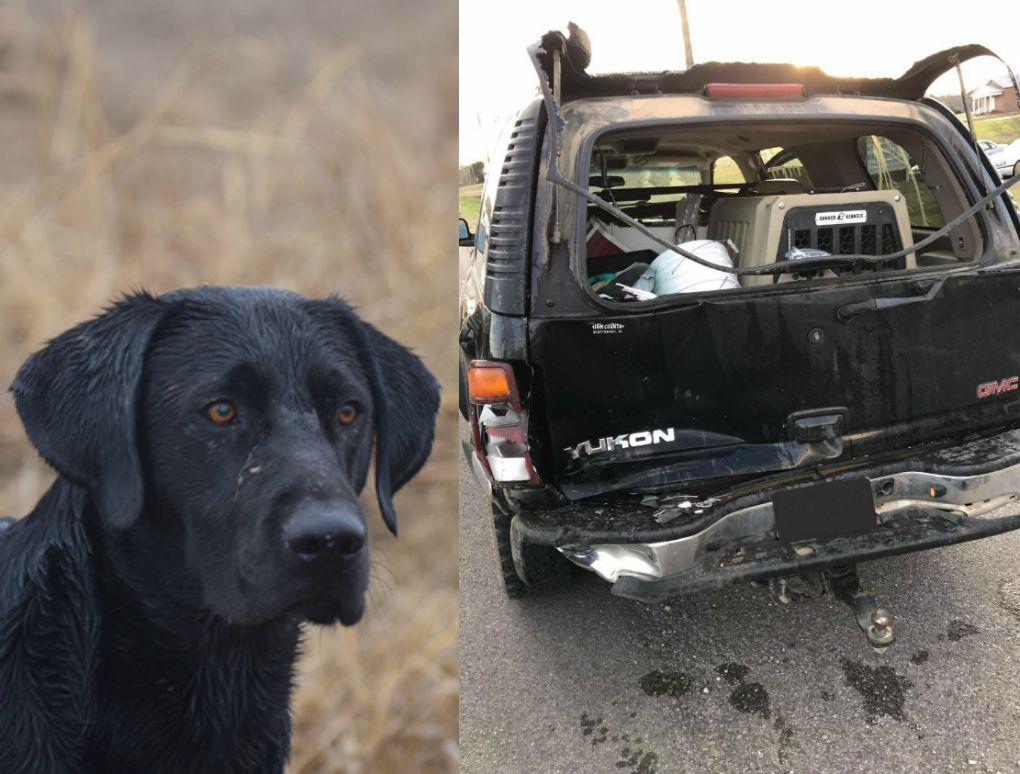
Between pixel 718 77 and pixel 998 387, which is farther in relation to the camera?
pixel 998 387

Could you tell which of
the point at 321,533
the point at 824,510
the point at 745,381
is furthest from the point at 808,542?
the point at 321,533

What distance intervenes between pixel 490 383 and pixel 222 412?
5.11ft

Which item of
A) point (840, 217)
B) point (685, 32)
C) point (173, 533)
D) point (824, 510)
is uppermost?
point (685, 32)

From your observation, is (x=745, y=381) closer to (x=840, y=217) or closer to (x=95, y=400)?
(x=840, y=217)

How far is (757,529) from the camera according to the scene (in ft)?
8.27

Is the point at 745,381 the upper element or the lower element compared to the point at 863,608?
upper

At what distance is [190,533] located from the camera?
1.08 meters

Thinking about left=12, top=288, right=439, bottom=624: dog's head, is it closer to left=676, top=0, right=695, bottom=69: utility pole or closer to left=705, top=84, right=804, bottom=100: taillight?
left=705, top=84, right=804, bottom=100: taillight

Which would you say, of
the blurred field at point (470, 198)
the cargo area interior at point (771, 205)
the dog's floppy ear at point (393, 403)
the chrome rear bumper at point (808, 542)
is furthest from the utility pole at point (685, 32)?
the dog's floppy ear at point (393, 403)

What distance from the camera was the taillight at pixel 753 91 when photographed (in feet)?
8.91

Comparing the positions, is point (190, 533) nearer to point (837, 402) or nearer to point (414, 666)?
point (414, 666)

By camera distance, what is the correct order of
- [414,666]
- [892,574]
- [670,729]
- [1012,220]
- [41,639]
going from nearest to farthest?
[41,639] → [414,666] → [670,729] → [1012,220] → [892,574]

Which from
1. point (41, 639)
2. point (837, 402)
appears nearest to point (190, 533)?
point (41, 639)

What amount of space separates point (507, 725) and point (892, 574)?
1.83m
